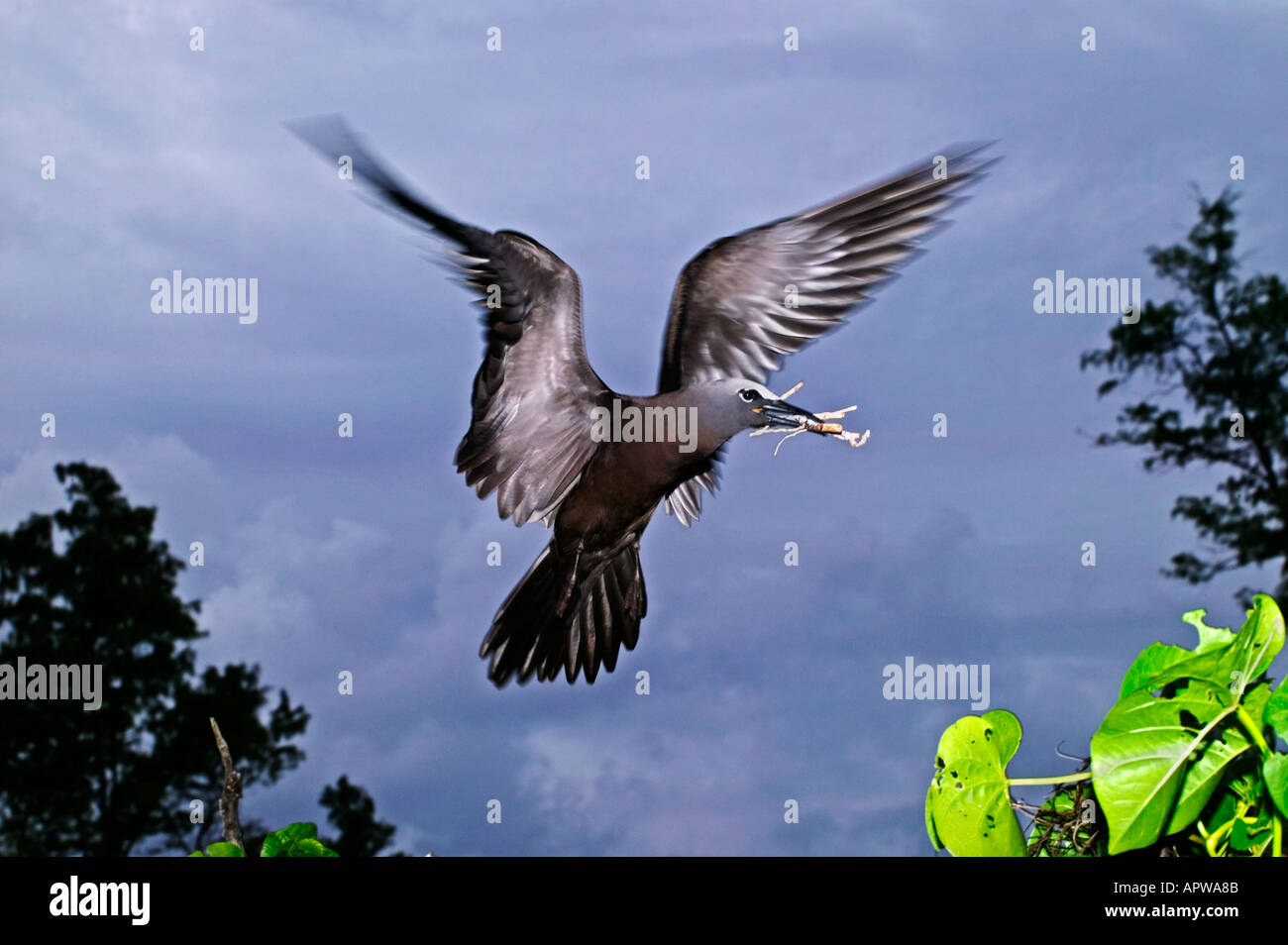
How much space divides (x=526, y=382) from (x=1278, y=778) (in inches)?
138

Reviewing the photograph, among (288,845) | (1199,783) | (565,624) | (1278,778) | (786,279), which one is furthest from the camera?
(786,279)

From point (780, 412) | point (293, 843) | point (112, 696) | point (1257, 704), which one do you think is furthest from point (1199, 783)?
point (112, 696)

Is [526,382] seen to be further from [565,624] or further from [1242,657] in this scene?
[1242,657]

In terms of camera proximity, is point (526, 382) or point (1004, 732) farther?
point (526, 382)

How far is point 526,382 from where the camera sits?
5078 millimetres

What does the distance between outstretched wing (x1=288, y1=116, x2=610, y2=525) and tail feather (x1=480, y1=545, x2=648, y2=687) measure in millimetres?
365

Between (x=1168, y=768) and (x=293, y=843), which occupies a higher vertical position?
(x=1168, y=768)

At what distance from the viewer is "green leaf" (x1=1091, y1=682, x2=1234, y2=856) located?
2.41 m

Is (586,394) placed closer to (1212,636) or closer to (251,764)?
(1212,636)

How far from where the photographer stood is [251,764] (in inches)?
419

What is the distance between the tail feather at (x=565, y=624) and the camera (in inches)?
199

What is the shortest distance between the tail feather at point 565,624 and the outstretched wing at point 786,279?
0.62 meters
